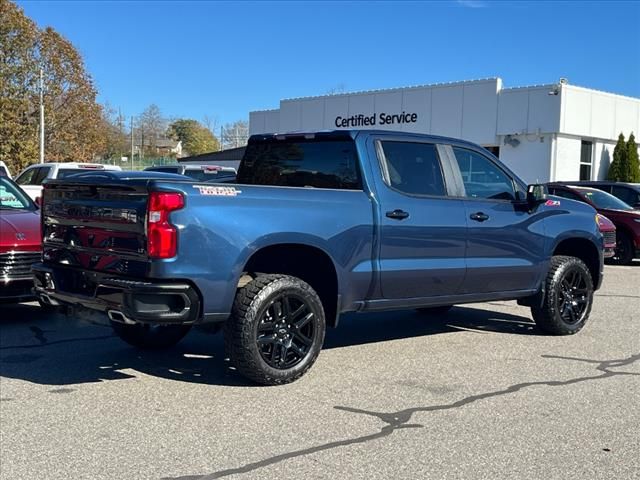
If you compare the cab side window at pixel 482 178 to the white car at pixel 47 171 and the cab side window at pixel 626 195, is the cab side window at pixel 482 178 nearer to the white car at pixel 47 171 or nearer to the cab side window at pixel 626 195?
the white car at pixel 47 171

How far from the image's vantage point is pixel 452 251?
6.72 metres

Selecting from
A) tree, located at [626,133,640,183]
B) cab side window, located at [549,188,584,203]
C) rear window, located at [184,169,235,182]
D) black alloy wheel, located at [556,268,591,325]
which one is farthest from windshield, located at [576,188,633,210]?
tree, located at [626,133,640,183]

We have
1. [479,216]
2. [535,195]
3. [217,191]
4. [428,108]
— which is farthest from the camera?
[428,108]

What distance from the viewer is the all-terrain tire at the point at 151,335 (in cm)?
679

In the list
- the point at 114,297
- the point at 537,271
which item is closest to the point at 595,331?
the point at 537,271

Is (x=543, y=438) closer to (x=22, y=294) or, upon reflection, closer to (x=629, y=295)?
(x=22, y=294)

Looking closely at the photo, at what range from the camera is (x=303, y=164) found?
6.75m

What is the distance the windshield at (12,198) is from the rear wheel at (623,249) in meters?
11.9

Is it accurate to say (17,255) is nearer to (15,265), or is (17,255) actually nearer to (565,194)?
(15,265)

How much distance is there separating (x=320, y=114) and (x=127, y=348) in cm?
2958

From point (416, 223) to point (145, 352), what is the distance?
2754mm

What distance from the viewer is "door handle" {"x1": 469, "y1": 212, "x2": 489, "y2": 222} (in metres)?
6.87

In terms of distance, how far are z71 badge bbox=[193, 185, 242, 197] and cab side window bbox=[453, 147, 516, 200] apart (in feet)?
8.33

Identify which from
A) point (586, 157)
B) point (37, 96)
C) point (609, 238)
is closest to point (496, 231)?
point (609, 238)
